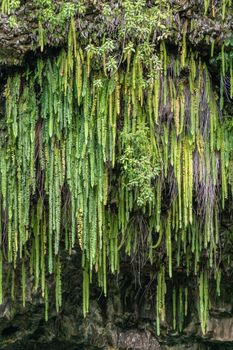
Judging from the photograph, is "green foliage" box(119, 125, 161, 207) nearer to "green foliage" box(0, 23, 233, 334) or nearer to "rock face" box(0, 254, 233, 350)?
"green foliage" box(0, 23, 233, 334)

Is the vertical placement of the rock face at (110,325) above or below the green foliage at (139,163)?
below

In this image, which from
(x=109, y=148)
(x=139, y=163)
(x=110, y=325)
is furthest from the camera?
(x=110, y=325)

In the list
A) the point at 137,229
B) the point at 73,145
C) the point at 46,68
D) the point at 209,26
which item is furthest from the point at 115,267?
the point at 209,26

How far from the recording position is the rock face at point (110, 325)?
20.3 feet

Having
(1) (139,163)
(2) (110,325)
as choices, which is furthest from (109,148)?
(2) (110,325)

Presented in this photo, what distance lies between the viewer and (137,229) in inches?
210

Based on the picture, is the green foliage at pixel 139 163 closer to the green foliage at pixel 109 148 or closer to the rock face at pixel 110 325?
the green foliage at pixel 109 148

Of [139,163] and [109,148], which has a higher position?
[109,148]

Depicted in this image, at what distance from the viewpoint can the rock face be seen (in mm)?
6199

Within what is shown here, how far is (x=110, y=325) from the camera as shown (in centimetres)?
641

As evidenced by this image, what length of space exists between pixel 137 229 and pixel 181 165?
2.33 ft

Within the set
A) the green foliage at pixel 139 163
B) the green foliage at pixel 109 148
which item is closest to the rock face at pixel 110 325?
the green foliage at pixel 109 148

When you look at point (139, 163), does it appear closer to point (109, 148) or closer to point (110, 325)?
point (109, 148)

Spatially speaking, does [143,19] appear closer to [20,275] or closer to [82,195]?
[82,195]
